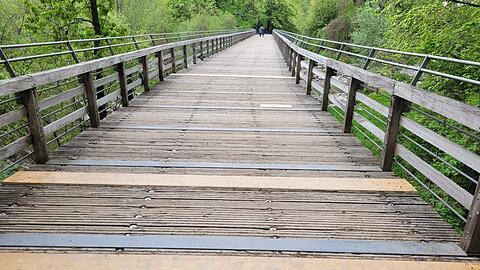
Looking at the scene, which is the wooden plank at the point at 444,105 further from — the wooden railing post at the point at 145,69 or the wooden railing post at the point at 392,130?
the wooden railing post at the point at 145,69

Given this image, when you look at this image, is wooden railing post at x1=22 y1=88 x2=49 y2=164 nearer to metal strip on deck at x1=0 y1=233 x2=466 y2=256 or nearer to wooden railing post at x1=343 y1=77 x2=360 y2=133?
metal strip on deck at x1=0 y1=233 x2=466 y2=256

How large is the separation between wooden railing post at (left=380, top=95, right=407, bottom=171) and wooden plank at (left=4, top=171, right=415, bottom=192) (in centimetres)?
28

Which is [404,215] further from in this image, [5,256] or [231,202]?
[5,256]

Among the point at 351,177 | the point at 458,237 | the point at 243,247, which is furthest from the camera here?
the point at 351,177

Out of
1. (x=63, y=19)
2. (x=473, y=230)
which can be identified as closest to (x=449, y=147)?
(x=473, y=230)

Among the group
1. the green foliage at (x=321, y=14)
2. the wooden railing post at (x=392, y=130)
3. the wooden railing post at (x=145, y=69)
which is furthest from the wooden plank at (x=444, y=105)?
the green foliage at (x=321, y=14)

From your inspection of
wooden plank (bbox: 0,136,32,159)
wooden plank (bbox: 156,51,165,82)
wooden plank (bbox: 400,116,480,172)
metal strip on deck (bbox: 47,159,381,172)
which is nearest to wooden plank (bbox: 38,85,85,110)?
wooden plank (bbox: 0,136,32,159)

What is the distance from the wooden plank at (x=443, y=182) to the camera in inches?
93.6

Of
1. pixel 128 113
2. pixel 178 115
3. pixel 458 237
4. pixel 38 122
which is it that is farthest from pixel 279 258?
pixel 128 113

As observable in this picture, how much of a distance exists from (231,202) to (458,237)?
1.59 m

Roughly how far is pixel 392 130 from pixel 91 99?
144 inches

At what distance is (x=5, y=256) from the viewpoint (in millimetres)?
2104

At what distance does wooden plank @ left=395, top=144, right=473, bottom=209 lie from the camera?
2.38m

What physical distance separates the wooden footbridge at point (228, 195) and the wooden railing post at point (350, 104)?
2cm
